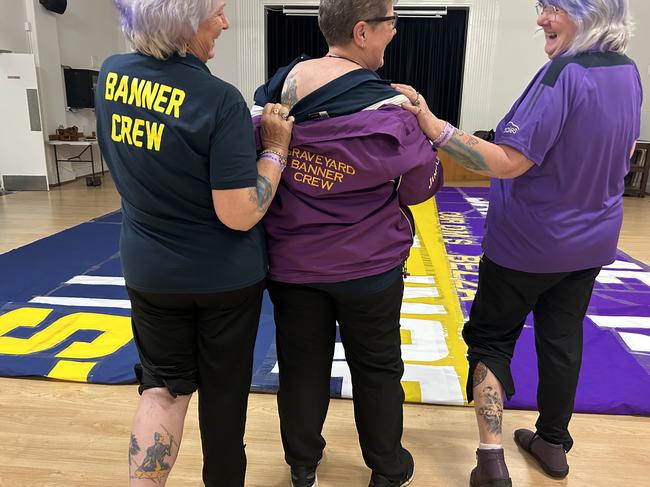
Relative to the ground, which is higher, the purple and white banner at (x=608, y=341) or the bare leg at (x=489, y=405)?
the bare leg at (x=489, y=405)

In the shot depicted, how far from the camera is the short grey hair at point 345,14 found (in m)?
1.17

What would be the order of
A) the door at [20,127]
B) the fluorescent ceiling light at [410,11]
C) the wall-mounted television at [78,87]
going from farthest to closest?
the fluorescent ceiling light at [410,11], the wall-mounted television at [78,87], the door at [20,127]

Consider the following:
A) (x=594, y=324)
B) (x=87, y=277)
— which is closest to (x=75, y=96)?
(x=87, y=277)

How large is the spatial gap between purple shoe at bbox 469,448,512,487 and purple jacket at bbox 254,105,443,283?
0.71 m

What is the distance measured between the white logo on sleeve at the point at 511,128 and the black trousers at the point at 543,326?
399 millimetres

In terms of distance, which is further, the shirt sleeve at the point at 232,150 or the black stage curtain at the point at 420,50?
the black stage curtain at the point at 420,50

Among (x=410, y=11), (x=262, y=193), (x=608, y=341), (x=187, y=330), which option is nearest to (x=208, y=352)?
(x=187, y=330)

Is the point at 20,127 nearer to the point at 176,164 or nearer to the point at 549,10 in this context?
the point at 176,164

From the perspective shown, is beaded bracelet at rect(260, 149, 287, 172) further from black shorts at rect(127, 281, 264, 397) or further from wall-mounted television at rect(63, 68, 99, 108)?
wall-mounted television at rect(63, 68, 99, 108)

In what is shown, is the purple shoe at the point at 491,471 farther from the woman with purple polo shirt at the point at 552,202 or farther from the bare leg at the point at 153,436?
the bare leg at the point at 153,436

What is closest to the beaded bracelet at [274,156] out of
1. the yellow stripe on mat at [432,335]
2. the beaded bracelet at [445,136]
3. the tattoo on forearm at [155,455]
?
the beaded bracelet at [445,136]

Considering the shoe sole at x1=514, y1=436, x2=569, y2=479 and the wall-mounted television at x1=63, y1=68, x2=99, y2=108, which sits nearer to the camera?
the shoe sole at x1=514, y1=436, x2=569, y2=479

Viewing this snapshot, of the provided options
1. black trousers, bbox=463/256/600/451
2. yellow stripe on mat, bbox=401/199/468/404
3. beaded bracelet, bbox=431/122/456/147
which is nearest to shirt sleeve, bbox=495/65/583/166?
beaded bracelet, bbox=431/122/456/147

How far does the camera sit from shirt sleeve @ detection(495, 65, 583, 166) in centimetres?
126
